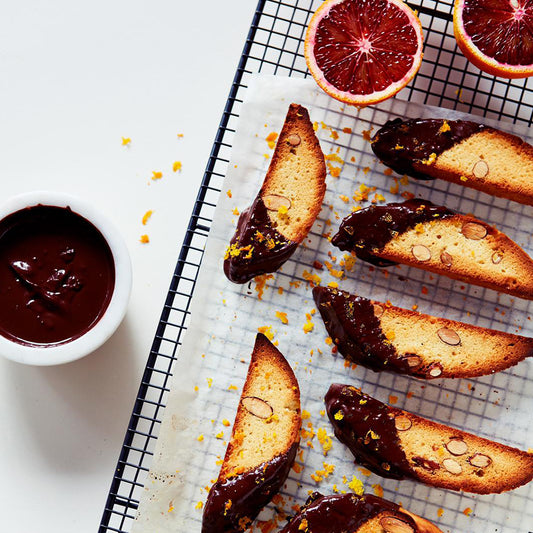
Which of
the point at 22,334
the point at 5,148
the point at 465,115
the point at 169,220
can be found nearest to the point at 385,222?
the point at 465,115

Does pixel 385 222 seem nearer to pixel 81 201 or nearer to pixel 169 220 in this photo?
pixel 169 220

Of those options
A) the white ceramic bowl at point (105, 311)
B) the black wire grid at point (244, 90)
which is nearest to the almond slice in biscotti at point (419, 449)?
the black wire grid at point (244, 90)

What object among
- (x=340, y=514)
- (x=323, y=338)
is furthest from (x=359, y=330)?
(x=340, y=514)

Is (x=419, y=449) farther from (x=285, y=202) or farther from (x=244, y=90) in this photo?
(x=244, y=90)

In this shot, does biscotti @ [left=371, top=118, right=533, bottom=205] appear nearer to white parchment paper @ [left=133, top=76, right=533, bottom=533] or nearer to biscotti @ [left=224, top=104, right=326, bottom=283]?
white parchment paper @ [left=133, top=76, right=533, bottom=533]

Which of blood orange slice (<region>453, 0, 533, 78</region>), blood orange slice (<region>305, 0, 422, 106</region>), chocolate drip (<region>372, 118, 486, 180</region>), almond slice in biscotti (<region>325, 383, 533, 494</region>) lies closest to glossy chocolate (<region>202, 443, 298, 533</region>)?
almond slice in biscotti (<region>325, 383, 533, 494</region>)

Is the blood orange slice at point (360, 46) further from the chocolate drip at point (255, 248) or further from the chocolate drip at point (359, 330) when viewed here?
the chocolate drip at point (359, 330)
